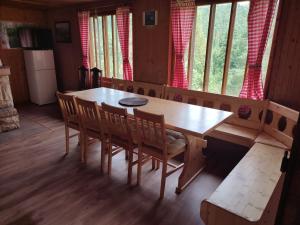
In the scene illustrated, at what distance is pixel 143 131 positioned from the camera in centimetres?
207

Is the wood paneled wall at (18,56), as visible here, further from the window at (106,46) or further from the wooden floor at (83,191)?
the wooden floor at (83,191)

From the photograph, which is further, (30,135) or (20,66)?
(20,66)

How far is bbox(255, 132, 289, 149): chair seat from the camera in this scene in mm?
2295

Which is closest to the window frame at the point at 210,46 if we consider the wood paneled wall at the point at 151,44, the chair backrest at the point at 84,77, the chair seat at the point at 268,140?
the wood paneled wall at the point at 151,44

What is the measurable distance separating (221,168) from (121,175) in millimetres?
1225

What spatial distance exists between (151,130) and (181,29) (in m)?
→ 1.78

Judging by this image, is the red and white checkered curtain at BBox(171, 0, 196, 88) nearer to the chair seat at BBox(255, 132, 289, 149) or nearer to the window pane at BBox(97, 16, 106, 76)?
the chair seat at BBox(255, 132, 289, 149)

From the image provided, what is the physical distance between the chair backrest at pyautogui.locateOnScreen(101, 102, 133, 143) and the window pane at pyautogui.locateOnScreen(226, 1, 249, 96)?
1.63 meters

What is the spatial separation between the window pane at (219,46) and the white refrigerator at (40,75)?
3.93 metres

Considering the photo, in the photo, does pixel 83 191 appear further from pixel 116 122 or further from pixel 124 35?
pixel 124 35

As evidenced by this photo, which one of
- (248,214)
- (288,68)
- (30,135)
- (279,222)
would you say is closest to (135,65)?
(30,135)

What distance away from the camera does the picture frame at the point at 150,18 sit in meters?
3.45

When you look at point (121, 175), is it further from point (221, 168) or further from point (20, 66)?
point (20, 66)

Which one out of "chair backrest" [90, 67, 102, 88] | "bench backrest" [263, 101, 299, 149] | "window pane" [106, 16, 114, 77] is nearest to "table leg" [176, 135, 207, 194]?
"bench backrest" [263, 101, 299, 149]
